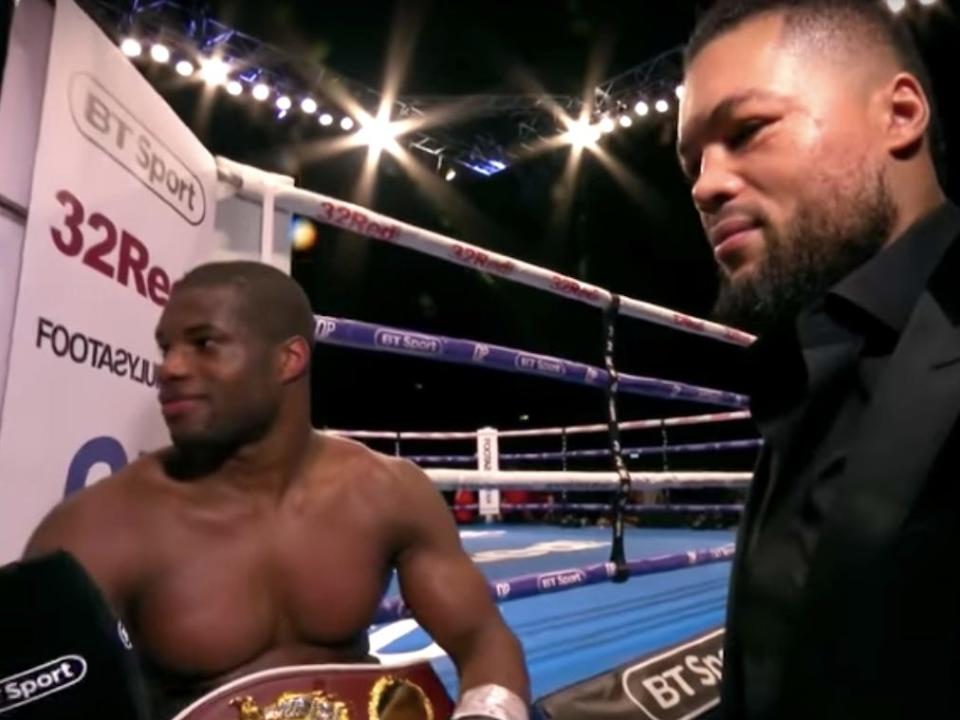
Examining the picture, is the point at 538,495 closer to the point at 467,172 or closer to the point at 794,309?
the point at 467,172

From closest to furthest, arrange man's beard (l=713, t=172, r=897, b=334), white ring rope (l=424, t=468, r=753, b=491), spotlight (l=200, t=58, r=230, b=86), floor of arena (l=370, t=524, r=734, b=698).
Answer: man's beard (l=713, t=172, r=897, b=334) < white ring rope (l=424, t=468, r=753, b=491) < floor of arena (l=370, t=524, r=734, b=698) < spotlight (l=200, t=58, r=230, b=86)

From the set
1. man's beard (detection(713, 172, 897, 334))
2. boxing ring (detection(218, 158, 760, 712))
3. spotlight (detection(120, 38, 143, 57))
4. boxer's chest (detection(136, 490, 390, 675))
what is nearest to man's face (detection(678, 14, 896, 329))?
man's beard (detection(713, 172, 897, 334))

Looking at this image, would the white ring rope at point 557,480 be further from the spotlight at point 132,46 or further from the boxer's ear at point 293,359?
the spotlight at point 132,46

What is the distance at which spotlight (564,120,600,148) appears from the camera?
651 cm

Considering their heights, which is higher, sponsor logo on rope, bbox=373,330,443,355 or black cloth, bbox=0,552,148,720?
sponsor logo on rope, bbox=373,330,443,355

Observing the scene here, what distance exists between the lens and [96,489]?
97 centimetres

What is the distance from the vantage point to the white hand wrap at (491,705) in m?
0.93

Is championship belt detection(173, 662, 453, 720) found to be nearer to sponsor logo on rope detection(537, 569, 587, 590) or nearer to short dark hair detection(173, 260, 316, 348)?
short dark hair detection(173, 260, 316, 348)

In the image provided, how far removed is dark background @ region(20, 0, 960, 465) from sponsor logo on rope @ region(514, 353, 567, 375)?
2.16 m

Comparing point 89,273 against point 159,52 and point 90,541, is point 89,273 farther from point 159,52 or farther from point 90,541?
point 159,52

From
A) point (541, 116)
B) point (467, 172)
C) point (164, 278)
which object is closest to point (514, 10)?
point (541, 116)

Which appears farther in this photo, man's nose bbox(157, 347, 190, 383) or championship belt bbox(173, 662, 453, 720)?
man's nose bbox(157, 347, 190, 383)

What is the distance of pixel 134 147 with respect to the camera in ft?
3.73

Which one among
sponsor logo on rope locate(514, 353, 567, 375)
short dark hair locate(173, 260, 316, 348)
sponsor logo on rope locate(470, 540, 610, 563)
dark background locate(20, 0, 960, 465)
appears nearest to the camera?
short dark hair locate(173, 260, 316, 348)
